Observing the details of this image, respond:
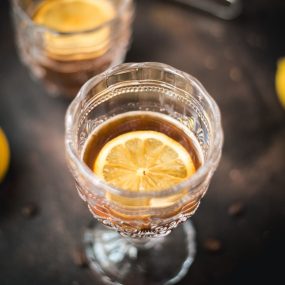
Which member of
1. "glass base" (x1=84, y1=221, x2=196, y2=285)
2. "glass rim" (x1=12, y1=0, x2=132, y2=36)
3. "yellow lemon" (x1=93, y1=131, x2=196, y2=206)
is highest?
"glass rim" (x1=12, y1=0, x2=132, y2=36)

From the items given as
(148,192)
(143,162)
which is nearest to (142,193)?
(148,192)

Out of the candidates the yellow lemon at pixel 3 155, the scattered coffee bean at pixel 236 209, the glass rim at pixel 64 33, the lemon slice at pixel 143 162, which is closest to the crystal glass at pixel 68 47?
the glass rim at pixel 64 33

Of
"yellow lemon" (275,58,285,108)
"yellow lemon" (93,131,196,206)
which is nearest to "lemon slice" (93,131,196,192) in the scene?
"yellow lemon" (93,131,196,206)

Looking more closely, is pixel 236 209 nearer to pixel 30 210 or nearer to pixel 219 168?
pixel 219 168

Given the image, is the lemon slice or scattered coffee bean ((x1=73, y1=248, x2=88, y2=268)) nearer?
the lemon slice

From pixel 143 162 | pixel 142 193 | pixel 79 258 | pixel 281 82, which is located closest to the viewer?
pixel 142 193

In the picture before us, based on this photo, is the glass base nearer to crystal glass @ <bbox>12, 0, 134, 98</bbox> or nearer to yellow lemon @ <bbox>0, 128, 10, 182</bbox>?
yellow lemon @ <bbox>0, 128, 10, 182</bbox>
